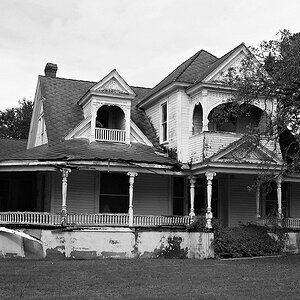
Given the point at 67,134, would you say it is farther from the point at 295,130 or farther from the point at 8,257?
the point at 295,130

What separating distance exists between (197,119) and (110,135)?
13.2 ft

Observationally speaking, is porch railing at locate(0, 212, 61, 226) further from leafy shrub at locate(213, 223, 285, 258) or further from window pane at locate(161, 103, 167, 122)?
window pane at locate(161, 103, 167, 122)

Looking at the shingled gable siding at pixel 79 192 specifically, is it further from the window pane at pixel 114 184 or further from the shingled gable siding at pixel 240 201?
the shingled gable siding at pixel 240 201

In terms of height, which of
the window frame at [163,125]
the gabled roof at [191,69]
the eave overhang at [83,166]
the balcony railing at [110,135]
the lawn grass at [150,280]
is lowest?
the lawn grass at [150,280]

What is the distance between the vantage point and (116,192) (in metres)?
25.0

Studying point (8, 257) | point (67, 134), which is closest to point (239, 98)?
point (67, 134)

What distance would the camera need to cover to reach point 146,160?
23.3 metres

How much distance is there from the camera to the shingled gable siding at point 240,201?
2636 cm

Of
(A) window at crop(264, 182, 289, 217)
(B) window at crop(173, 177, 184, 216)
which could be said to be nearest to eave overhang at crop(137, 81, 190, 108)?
(B) window at crop(173, 177, 184, 216)

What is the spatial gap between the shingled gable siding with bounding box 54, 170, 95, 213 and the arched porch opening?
16.7ft

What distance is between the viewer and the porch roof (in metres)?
22.3

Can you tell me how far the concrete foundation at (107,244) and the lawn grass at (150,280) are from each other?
10.3ft

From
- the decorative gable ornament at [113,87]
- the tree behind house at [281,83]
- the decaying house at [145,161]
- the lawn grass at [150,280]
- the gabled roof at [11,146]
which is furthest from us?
the gabled roof at [11,146]

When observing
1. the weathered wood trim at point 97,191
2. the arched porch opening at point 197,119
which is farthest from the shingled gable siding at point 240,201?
the weathered wood trim at point 97,191
